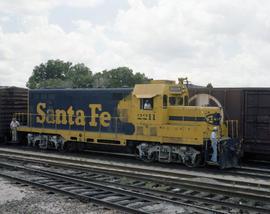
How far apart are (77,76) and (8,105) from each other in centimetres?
5610

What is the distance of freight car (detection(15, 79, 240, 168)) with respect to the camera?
40.6 feet

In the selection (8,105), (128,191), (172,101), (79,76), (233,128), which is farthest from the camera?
(79,76)

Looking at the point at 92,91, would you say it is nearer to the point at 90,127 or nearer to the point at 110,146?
the point at 90,127

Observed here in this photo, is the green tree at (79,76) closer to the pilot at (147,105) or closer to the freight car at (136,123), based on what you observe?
the freight car at (136,123)

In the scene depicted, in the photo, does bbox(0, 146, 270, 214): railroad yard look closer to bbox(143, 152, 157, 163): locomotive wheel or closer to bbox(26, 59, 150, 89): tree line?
bbox(143, 152, 157, 163): locomotive wheel

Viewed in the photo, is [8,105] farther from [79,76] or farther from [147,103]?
[79,76]

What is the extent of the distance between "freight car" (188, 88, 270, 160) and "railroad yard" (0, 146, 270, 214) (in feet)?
5.49

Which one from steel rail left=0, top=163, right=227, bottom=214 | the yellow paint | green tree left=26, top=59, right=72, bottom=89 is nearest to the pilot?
the yellow paint

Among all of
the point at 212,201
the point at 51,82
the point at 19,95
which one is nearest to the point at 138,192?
the point at 212,201

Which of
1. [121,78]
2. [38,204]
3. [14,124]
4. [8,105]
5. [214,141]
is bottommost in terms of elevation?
[38,204]

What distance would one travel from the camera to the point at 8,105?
61.2 ft

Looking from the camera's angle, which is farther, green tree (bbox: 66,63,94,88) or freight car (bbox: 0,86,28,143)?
green tree (bbox: 66,63,94,88)

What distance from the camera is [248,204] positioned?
7824 millimetres

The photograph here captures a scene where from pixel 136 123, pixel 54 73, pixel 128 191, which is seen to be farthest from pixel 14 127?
pixel 54 73
